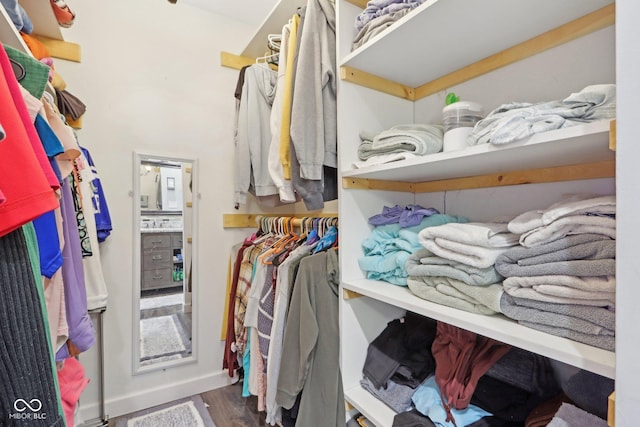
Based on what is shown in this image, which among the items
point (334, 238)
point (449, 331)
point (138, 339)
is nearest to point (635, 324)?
point (449, 331)

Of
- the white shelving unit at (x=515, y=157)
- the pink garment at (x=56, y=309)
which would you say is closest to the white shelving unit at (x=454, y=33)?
the white shelving unit at (x=515, y=157)

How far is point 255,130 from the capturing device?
1629mm

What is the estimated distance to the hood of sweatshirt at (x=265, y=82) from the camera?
1662 mm

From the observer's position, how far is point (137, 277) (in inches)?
69.4

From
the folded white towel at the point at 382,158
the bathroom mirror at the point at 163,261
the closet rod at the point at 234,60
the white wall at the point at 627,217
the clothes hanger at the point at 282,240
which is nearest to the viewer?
the white wall at the point at 627,217

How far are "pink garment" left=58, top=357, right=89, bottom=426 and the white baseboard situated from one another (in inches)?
31.0

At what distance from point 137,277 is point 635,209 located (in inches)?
82.2

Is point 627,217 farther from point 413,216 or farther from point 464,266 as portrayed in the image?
point 413,216

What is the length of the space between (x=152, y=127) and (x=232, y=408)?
69.7 inches

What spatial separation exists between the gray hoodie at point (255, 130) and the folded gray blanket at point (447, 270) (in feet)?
3.13

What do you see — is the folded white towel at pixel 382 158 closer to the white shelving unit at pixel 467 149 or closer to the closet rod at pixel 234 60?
the white shelving unit at pixel 467 149

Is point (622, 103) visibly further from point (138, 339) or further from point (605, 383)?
point (138, 339)

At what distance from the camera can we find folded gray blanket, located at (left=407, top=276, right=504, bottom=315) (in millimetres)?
665

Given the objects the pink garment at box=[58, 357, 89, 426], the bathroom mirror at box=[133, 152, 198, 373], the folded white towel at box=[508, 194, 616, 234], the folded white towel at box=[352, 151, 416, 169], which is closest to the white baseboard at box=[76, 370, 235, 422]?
the bathroom mirror at box=[133, 152, 198, 373]
